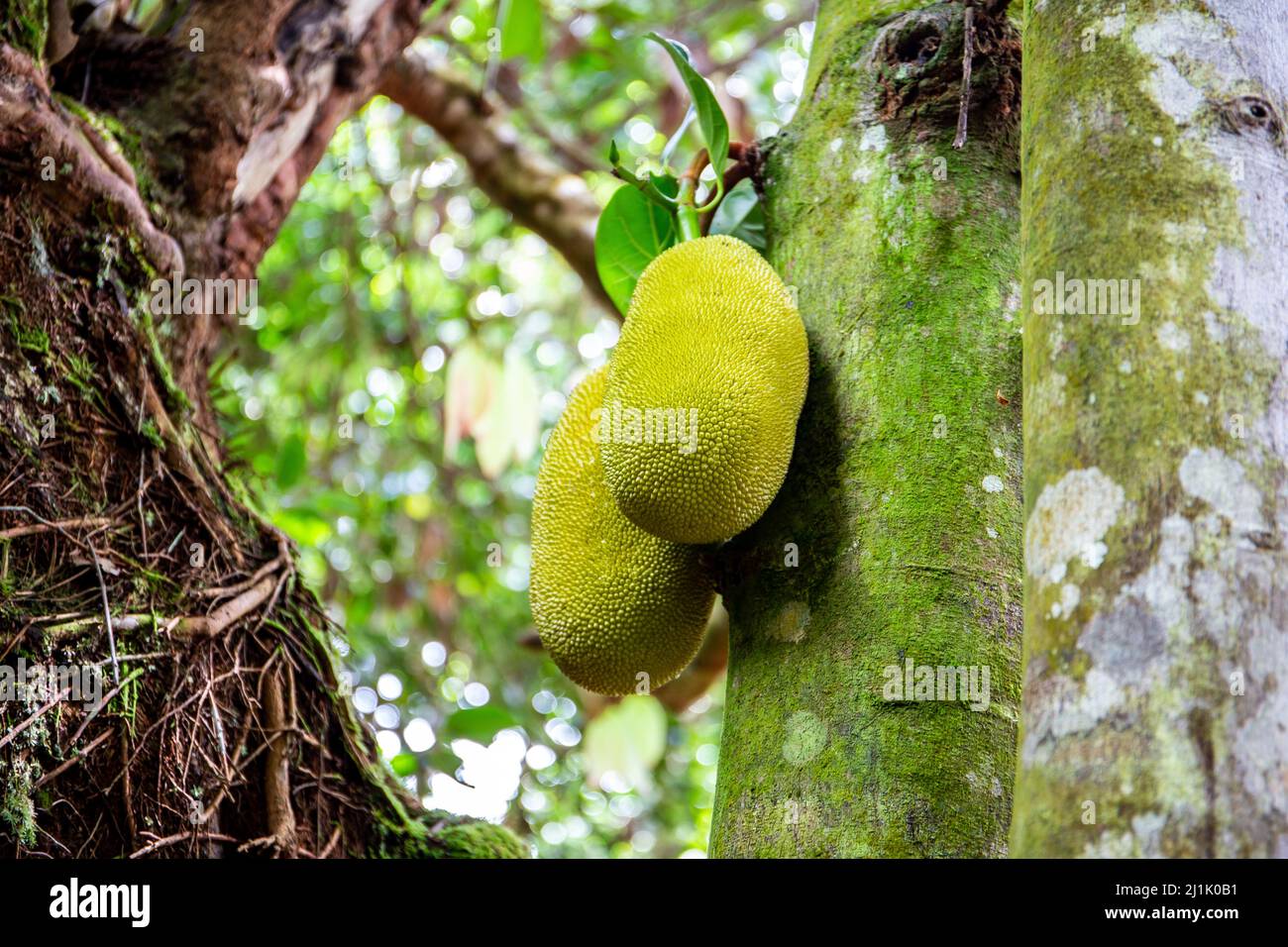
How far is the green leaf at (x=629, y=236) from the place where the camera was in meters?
1.97

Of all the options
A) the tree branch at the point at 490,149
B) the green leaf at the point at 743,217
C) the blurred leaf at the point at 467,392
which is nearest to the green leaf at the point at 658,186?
the green leaf at the point at 743,217

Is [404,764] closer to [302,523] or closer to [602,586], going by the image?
[302,523]

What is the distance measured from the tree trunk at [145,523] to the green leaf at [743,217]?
0.86 m

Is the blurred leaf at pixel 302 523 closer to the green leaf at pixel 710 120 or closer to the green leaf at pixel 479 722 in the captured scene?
the green leaf at pixel 479 722

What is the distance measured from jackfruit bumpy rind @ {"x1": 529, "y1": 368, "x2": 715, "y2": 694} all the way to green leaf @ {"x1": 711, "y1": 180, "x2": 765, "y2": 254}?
30 centimetres

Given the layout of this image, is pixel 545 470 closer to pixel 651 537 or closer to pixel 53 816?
pixel 651 537

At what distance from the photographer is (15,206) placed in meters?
1.77

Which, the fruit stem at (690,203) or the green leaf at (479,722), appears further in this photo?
the green leaf at (479,722)

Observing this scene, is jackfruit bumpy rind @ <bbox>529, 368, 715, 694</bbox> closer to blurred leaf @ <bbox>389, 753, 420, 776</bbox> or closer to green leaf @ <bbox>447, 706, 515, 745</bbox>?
green leaf @ <bbox>447, 706, 515, 745</bbox>

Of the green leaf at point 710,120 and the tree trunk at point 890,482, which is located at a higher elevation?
the green leaf at point 710,120

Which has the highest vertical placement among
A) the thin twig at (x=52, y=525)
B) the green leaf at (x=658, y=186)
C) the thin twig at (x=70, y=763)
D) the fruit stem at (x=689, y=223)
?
the green leaf at (x=658, y=186)

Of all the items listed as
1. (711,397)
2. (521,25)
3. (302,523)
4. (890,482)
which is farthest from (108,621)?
(521,25)
